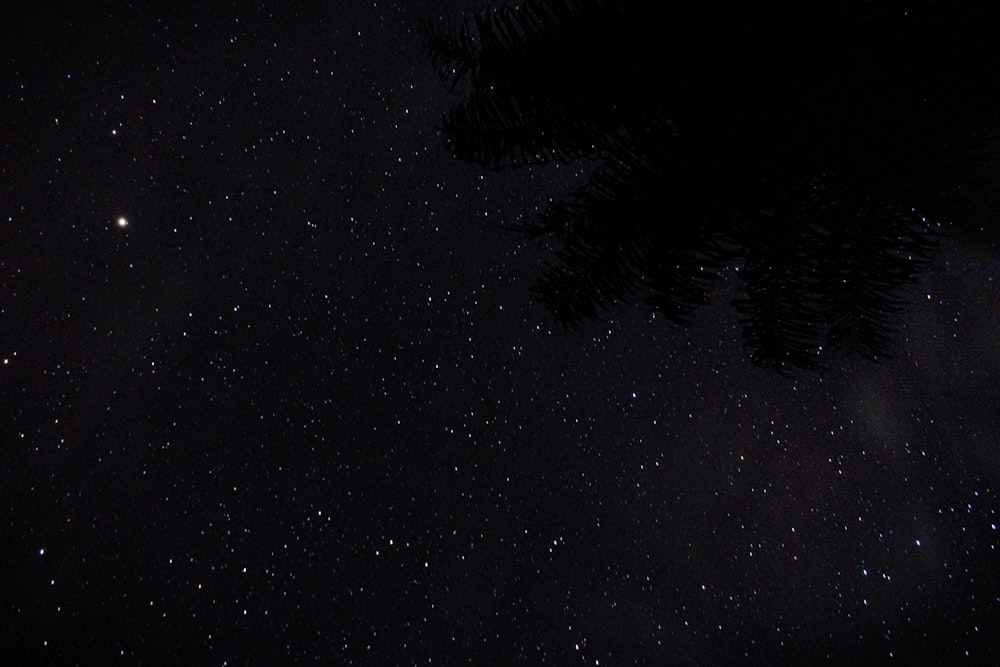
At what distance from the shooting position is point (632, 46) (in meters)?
0.38

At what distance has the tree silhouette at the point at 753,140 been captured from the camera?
36 cm

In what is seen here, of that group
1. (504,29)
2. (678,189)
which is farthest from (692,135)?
(504,29)

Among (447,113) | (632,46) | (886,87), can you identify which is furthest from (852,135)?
(447,113)

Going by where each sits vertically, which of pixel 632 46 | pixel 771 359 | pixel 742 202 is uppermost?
pixel 632 46

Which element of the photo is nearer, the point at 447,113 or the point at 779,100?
the point at 779,100

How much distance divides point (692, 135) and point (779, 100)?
5cm

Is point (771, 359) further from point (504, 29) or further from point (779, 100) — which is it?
point (504, 29)

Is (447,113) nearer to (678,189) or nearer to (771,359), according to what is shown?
(678,189)

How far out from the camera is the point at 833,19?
36cm

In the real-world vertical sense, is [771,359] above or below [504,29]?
below

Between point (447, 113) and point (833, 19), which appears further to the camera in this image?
point (447, 113)

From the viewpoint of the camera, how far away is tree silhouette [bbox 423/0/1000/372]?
1.19 ft

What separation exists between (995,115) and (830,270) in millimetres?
131

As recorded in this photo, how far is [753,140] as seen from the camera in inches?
15.1
